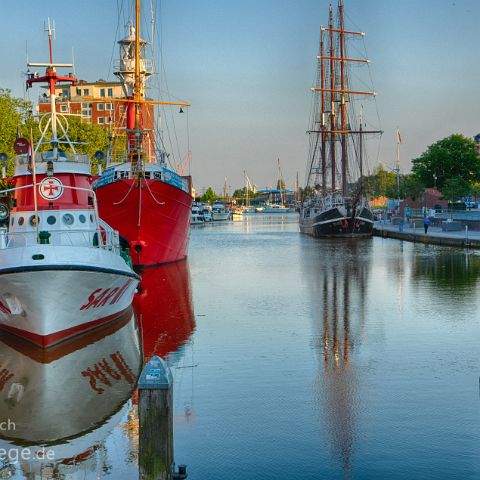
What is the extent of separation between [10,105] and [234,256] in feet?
72.9

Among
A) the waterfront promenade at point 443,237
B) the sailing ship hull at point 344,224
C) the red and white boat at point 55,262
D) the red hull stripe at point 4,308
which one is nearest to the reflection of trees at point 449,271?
the waterfront promenade at point 443,237

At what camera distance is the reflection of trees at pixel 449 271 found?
3105 cm

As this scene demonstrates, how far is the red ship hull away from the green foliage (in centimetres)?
6588

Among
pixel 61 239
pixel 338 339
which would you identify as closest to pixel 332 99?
pixel 61 239

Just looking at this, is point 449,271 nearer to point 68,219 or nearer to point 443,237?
point 68,219

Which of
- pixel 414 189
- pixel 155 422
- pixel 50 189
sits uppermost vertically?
pixel 414 189

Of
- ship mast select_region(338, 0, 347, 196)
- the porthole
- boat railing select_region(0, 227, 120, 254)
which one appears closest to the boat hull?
boat railing select_region(0, 227, 120, 254)

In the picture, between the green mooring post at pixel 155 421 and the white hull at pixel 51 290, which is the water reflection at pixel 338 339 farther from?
the white hull at pixel 51 290

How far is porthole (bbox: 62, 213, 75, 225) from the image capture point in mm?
22172

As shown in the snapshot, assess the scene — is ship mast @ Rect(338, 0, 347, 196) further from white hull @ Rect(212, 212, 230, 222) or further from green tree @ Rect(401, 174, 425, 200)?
white hull @ Rect(212, 212, 230, 222)

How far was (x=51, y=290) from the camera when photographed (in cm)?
1731

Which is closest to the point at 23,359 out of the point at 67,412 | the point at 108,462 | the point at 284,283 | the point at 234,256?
the point at 67,412

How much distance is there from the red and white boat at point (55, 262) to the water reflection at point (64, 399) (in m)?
0.66

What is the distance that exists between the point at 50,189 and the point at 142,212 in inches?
621
